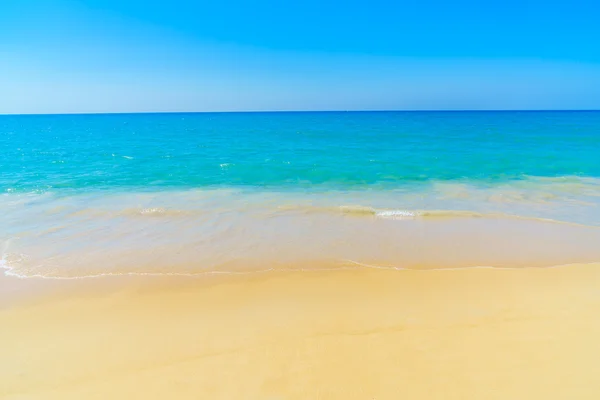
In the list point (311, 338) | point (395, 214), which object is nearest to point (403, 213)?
point (395, 214)

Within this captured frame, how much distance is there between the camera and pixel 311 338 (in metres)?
3.81

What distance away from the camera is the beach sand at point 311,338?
3.16 m

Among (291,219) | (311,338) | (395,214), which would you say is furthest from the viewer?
(395,214)

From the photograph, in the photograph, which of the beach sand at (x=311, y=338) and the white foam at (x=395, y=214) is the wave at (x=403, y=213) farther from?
the beach sand at (x=311, y=338)

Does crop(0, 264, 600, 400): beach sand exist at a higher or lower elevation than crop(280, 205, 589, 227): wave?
lower

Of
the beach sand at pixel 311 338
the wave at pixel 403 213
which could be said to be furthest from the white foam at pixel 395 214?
the beach sand at pixel 311 338

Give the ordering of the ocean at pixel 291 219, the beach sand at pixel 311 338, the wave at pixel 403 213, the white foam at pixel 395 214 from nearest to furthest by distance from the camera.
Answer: the beach sand at pixel 311 338, the ocean at pixel 291 219, the wave at pixel 403 213, the white foam at pixel 395 214

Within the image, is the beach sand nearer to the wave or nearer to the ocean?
the ocean

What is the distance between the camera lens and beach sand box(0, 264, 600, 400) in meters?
3.16

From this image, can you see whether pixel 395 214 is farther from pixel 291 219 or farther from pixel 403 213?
pixel 291 219

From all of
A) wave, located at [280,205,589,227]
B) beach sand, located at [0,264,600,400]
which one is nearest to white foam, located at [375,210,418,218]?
wave, located at [280,205,589,227]

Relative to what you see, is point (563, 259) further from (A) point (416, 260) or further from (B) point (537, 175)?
(B) point (537, 175)

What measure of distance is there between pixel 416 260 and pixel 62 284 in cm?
624

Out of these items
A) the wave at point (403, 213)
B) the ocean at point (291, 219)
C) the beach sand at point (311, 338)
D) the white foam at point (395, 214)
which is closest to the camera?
the beach sand at point (311, 338)
